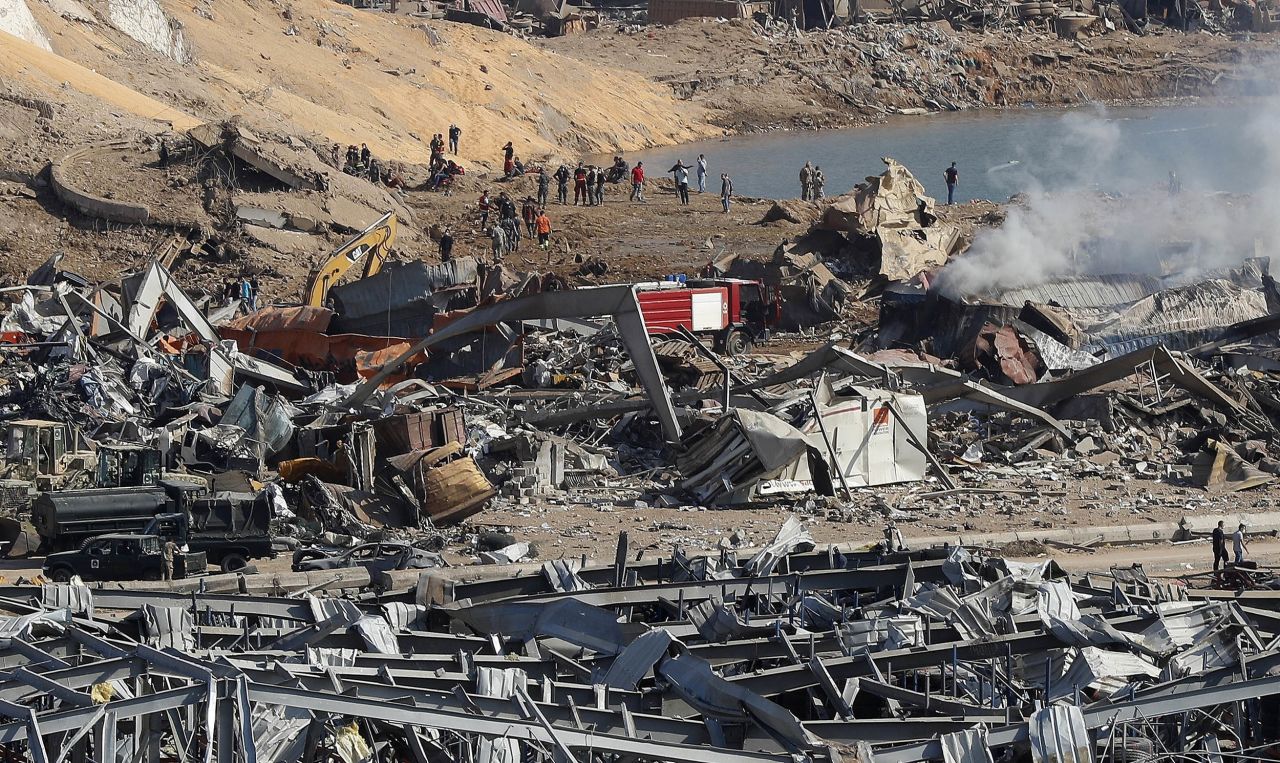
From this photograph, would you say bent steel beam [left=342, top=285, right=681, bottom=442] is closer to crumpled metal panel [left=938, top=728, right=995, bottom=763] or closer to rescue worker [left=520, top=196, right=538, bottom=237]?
crumpled metal panel [left=938, top=728, right=995, bottom=763]

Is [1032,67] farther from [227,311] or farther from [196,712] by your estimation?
[196,712]

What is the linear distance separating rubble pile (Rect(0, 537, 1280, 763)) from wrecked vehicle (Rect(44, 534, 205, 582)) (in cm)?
181

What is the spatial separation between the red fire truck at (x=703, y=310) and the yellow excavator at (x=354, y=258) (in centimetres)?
564

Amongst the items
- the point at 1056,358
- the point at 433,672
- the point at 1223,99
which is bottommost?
the point at 433,672

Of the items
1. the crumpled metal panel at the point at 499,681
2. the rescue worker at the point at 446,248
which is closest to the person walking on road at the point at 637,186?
the rescue worker at the point at 446,248

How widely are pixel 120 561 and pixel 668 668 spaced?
724cm

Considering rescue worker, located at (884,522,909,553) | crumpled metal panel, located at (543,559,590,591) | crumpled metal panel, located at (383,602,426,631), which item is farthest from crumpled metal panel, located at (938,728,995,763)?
rescue worker, located at (884,522,909,553)

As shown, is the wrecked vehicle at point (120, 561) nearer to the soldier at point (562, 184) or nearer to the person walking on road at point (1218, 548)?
the person walking on road at point (1218, 548)

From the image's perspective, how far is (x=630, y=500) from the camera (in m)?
20.5

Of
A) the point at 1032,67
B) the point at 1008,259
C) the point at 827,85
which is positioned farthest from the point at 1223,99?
the point at 1008,259

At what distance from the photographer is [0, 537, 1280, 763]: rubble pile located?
10.5 metres

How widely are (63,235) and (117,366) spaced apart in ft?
38.3

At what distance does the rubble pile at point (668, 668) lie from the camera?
1052 centimetres

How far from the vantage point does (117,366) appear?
25000mm
